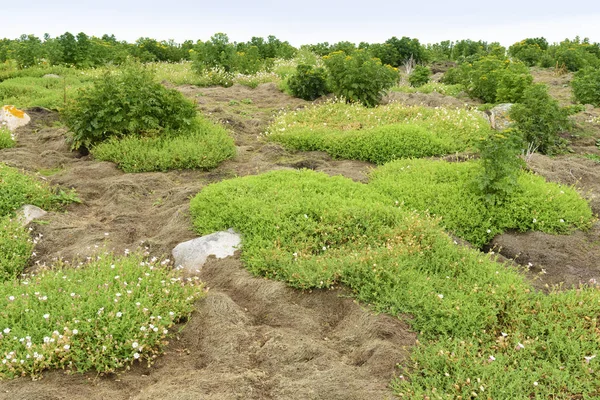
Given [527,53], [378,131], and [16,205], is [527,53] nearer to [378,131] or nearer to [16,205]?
[378,131]

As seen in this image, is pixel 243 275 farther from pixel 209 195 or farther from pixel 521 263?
pixel 521 263

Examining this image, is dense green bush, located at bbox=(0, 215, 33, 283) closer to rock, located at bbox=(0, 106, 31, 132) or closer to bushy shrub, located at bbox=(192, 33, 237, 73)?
rock, located at bbox=(0, 106, 31, 132)

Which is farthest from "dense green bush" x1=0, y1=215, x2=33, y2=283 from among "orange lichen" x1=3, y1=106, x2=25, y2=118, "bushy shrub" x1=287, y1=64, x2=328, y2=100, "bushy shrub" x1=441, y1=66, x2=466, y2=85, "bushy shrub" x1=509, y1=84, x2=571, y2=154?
"bushy shrub" x1=441, y1=66, x2=466, y2=85

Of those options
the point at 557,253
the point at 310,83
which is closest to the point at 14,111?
the point at 310,83

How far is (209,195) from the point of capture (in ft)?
24.7

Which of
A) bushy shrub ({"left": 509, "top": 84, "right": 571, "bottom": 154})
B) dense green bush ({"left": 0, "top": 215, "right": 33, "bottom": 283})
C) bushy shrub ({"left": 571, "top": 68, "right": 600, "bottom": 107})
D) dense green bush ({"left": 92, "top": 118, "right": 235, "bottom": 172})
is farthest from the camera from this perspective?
bushy shrub ({"left": 571, "top": 68, "right": 600, "bottom": 107})

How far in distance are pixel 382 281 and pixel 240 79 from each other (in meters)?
17.0

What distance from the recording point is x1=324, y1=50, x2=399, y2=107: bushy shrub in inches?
569

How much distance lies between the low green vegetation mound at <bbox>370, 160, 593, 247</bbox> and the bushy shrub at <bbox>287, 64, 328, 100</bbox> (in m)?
8.84

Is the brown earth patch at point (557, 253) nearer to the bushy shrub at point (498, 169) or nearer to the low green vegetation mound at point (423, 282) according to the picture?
the low green vegetation mound at point (423, 282)

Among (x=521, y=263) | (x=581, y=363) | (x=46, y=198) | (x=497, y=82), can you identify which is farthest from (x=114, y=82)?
(x=497, y=82)

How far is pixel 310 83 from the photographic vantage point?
1650 cm

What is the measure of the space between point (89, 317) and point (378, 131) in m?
7.54

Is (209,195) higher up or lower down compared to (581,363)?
higher up
